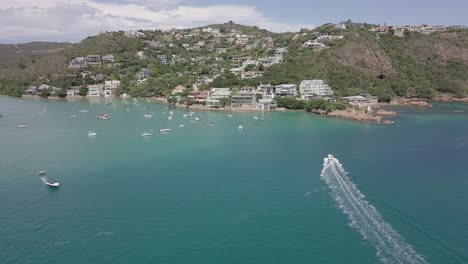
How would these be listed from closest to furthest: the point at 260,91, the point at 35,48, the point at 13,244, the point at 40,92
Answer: the point at 13,244 < the point at 260,91 < the point at 40,92 < the point at 35,48

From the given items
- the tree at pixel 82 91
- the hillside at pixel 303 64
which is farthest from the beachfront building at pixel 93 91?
the hillside at pixel 303 64

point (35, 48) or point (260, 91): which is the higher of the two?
point (35, 48)

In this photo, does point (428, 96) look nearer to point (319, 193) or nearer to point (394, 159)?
point (394, 159)

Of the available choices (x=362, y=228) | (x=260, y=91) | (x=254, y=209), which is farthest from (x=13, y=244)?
(x=260, y=91)

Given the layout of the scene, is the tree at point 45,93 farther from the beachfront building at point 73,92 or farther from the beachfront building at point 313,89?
the beachfront building at point 313,89

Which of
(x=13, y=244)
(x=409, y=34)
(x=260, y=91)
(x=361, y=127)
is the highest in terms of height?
(x=409, y=34)

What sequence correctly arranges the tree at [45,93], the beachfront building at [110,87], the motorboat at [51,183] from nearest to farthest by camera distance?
the motorboat at [51,183] → the tree at [45,93] → the beachfront building at [110,87]

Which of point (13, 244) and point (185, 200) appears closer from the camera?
point (13, 244)

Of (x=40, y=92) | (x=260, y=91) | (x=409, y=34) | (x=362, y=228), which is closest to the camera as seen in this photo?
(x=362, y=228)
